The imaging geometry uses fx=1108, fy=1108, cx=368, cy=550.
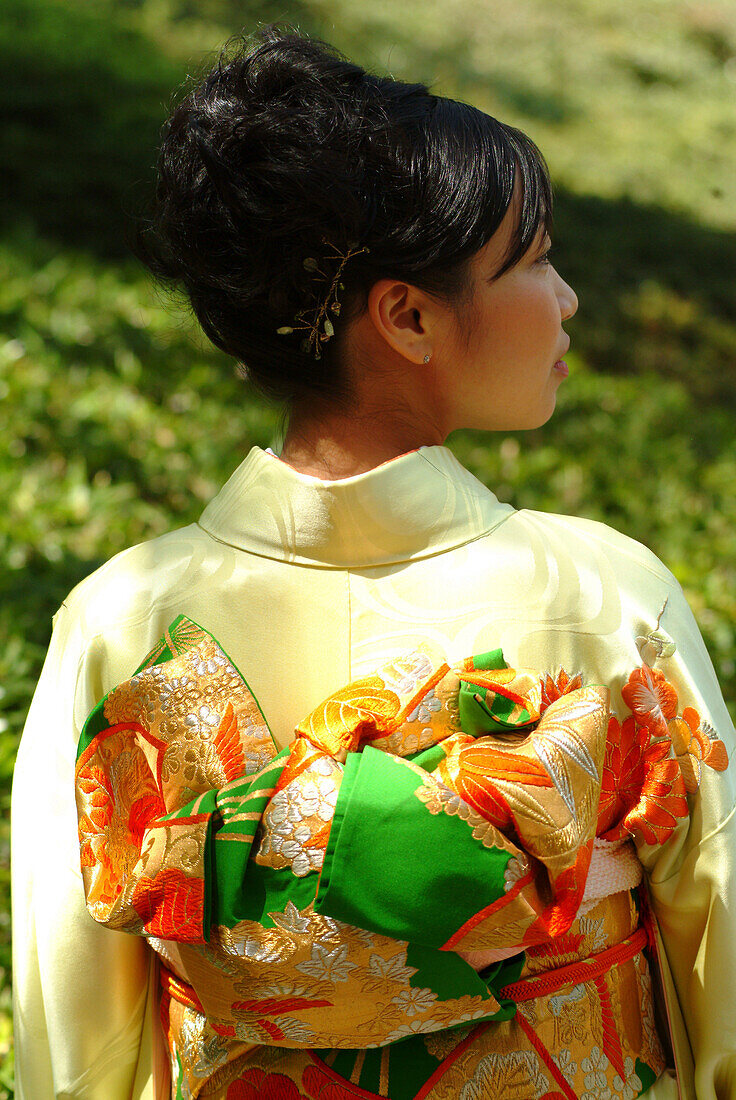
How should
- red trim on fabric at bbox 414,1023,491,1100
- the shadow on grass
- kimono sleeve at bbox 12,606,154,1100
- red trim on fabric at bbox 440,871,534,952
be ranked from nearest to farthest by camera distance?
red trim on fabric at bbox 440,871,534,952 → red trim on fabric at bbox 414,1023,491,1100 → kimono sleeve at bbox 12,606,154,1100 → the shadow on grass

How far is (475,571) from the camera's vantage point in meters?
1.08

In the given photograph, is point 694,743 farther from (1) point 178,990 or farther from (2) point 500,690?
(1) point 178,990

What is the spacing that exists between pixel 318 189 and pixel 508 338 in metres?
0.25

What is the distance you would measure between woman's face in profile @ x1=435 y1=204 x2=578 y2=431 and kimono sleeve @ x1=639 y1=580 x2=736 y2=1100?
0.26 m

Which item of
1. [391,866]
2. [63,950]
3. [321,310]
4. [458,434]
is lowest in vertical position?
[458,434]

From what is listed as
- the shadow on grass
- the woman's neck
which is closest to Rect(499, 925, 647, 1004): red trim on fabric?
the woman's neck

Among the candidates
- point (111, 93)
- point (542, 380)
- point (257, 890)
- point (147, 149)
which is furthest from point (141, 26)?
point (257, 890)

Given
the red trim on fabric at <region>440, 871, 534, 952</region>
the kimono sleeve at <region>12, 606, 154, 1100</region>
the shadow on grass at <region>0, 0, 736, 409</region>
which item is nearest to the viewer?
the red trim on fabric at <region>440, 871, 534, 952</region>

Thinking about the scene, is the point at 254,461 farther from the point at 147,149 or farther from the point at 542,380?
the point at 147,149

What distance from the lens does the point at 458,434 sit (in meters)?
3.72

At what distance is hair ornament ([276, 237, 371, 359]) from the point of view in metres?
1.08

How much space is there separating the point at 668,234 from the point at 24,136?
3159mm

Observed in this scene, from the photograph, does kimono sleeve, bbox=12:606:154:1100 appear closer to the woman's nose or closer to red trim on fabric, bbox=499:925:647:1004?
red trim on fabric, bbox=499:925:647:1004

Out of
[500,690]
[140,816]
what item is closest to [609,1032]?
[500,690]
